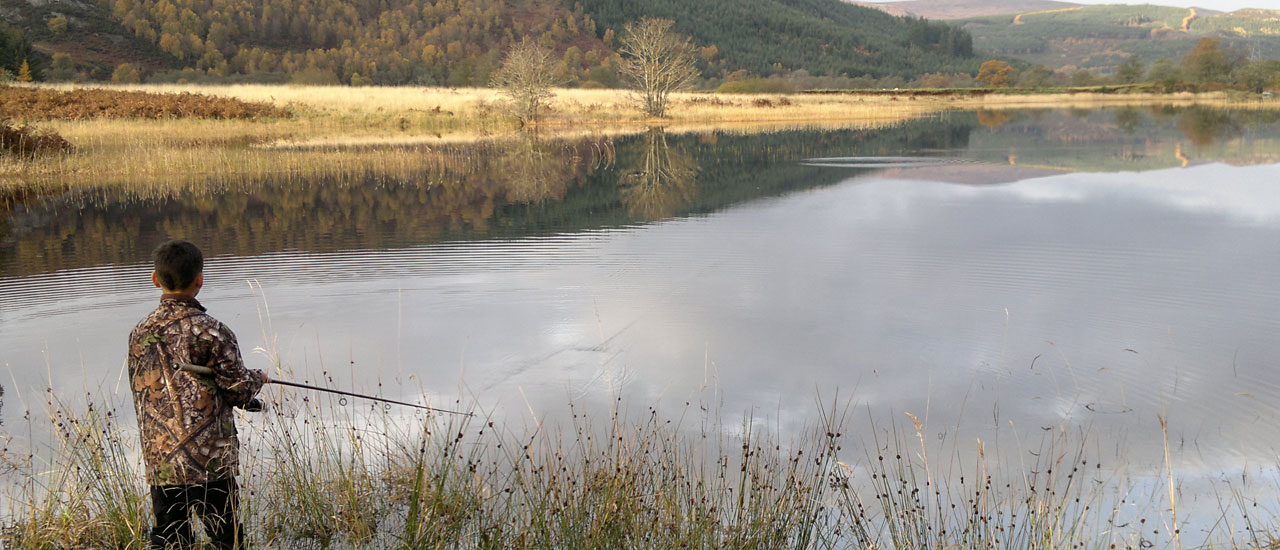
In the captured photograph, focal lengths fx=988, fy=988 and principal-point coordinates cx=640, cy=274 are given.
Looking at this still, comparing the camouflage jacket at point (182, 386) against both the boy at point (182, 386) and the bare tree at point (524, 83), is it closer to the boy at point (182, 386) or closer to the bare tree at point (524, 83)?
the boy at point (182, 386)

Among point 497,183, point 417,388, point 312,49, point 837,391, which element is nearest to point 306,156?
point 497,183

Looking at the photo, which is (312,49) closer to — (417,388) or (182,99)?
(182,99)

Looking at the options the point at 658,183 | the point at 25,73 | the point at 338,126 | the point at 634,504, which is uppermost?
the point at 25,73

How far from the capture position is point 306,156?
2308 centimetres

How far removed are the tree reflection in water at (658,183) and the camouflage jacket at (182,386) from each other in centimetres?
1049

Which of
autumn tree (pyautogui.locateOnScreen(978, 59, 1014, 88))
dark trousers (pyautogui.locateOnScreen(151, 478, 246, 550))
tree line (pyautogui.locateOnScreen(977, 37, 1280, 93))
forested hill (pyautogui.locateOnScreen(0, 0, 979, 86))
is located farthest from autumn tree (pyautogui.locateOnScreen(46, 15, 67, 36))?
dark trousers (pyautogui.locateOnScreen(151, 478, 246, 550))

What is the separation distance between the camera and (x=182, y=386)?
135 inches

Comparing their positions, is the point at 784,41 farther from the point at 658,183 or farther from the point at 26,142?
the point at 26,142

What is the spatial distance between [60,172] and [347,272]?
12.3 meters

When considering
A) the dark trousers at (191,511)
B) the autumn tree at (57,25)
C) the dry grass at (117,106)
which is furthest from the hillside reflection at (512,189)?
the autumn tree at (57,25)

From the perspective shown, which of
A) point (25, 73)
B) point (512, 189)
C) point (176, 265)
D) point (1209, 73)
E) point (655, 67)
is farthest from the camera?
point (1209, 73)

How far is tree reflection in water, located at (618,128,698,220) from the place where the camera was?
15.0 metres

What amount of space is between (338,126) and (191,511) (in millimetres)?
30052

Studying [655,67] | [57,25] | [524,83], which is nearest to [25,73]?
[524,83]
